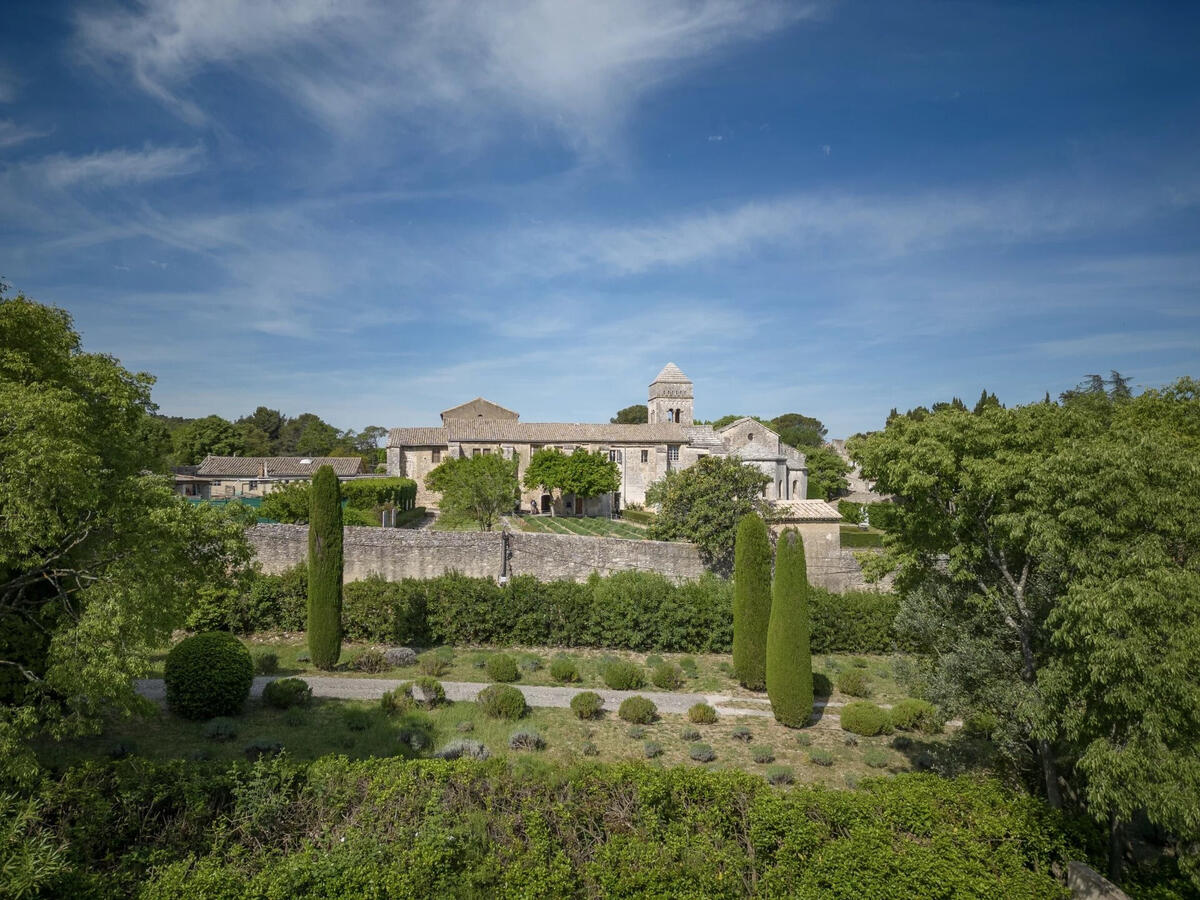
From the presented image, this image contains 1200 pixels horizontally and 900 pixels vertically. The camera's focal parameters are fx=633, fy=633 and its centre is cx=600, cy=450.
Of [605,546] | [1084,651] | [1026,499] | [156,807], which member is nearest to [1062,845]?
[1084,651]

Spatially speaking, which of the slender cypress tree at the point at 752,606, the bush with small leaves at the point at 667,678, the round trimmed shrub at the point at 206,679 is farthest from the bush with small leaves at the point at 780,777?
the round trimmed shrub at the point at 206,679

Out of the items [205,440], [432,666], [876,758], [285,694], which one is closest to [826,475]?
[432,666]

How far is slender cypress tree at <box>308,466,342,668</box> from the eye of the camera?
1612 cm

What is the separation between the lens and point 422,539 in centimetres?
2172

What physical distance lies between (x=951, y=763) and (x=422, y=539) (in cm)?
1666

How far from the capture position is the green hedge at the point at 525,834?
6.29m

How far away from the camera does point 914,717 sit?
1330 cm

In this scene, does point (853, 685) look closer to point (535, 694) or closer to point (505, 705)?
point (535, 694)

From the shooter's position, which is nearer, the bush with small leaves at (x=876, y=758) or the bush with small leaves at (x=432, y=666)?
the bush with small leaves at (x=876, y=758)

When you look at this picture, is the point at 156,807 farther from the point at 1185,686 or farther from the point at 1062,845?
the point at 1185,686

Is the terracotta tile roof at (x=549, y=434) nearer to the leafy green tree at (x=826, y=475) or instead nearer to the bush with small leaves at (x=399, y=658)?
the leafy green tree at (x=826, y=475)

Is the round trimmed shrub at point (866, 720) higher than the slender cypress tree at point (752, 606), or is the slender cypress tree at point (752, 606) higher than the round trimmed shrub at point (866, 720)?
the slender cypress tree at point (752, 606)

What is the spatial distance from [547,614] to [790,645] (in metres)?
8.04

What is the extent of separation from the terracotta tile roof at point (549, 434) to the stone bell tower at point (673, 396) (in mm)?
3764
